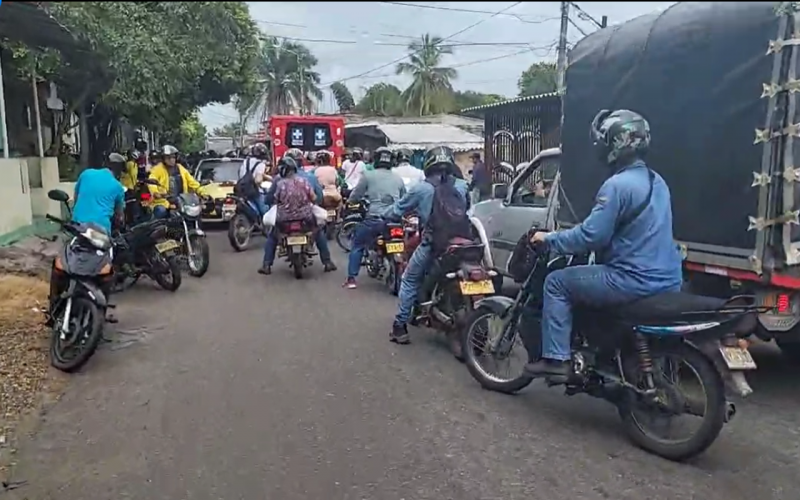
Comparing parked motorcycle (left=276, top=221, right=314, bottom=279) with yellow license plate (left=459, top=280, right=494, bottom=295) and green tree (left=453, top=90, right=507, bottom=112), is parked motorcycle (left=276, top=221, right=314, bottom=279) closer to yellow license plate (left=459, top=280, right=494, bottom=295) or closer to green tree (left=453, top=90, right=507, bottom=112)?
yellow license plate (left=459, top=280, right=494, bottom=295)

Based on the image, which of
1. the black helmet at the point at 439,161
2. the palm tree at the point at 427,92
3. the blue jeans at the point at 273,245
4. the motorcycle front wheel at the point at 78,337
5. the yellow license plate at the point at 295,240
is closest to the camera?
the motorcycle front wheel at the point at 78,337

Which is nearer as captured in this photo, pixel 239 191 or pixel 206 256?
pixel 206 256

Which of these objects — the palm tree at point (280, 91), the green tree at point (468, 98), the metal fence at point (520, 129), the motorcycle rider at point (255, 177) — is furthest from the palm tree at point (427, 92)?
the motorcycle rider at point (255, 177)

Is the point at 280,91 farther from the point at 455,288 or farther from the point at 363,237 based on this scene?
the point at 455,288

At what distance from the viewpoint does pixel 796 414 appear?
16.3 ft

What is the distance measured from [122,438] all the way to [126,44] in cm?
458

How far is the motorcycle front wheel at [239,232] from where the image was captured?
12.8 metres

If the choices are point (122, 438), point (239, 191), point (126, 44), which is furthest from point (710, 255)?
point (239, 191)

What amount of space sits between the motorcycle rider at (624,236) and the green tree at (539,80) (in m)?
8.93

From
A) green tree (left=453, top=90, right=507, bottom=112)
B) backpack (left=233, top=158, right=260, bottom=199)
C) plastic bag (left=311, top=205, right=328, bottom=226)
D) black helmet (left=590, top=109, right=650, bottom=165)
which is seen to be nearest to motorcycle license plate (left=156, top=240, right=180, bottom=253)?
plastic bag (left=311, top=205, right=328, bottom=226)

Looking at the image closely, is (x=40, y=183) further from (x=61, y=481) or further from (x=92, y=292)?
(x=61, y=481)

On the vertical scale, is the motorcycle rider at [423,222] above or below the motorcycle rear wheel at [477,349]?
above

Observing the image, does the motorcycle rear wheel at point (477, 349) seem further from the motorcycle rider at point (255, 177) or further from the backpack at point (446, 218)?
the motorcycle rider at point (255, 177)

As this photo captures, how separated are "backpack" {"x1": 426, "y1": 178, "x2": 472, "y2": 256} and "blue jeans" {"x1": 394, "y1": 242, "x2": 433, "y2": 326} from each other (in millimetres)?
109
